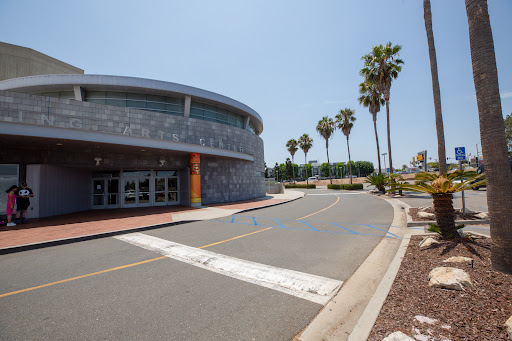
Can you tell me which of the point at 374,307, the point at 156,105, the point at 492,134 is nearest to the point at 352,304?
the point at 374,307

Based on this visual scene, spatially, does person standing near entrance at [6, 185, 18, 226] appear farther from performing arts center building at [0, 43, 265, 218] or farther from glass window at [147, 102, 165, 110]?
glass window at [147, 102, 165, 110]

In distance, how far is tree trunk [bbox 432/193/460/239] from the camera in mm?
5742

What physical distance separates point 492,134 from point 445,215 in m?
2.54

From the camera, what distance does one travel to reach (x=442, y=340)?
235 cm

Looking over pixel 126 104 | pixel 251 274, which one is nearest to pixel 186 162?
pixel 126 104

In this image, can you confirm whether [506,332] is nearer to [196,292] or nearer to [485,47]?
[196,292]

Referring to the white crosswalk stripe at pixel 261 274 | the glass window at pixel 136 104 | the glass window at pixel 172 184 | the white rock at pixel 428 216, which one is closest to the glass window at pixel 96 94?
the glass window at pixel 136 104

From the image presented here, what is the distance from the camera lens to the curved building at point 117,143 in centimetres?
1300

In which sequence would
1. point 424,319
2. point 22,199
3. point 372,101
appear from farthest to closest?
point 372,101 < point 22,199 < point 424,319

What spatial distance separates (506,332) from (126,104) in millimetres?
22195

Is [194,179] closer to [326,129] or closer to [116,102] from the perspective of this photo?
[116,102]

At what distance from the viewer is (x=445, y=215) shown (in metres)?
5.82

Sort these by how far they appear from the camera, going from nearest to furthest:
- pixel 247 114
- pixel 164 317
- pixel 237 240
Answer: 1. pixel 164 317
2. pixel 237 240
3. pixel 247 114

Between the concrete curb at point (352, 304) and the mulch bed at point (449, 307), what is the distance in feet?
0.91
